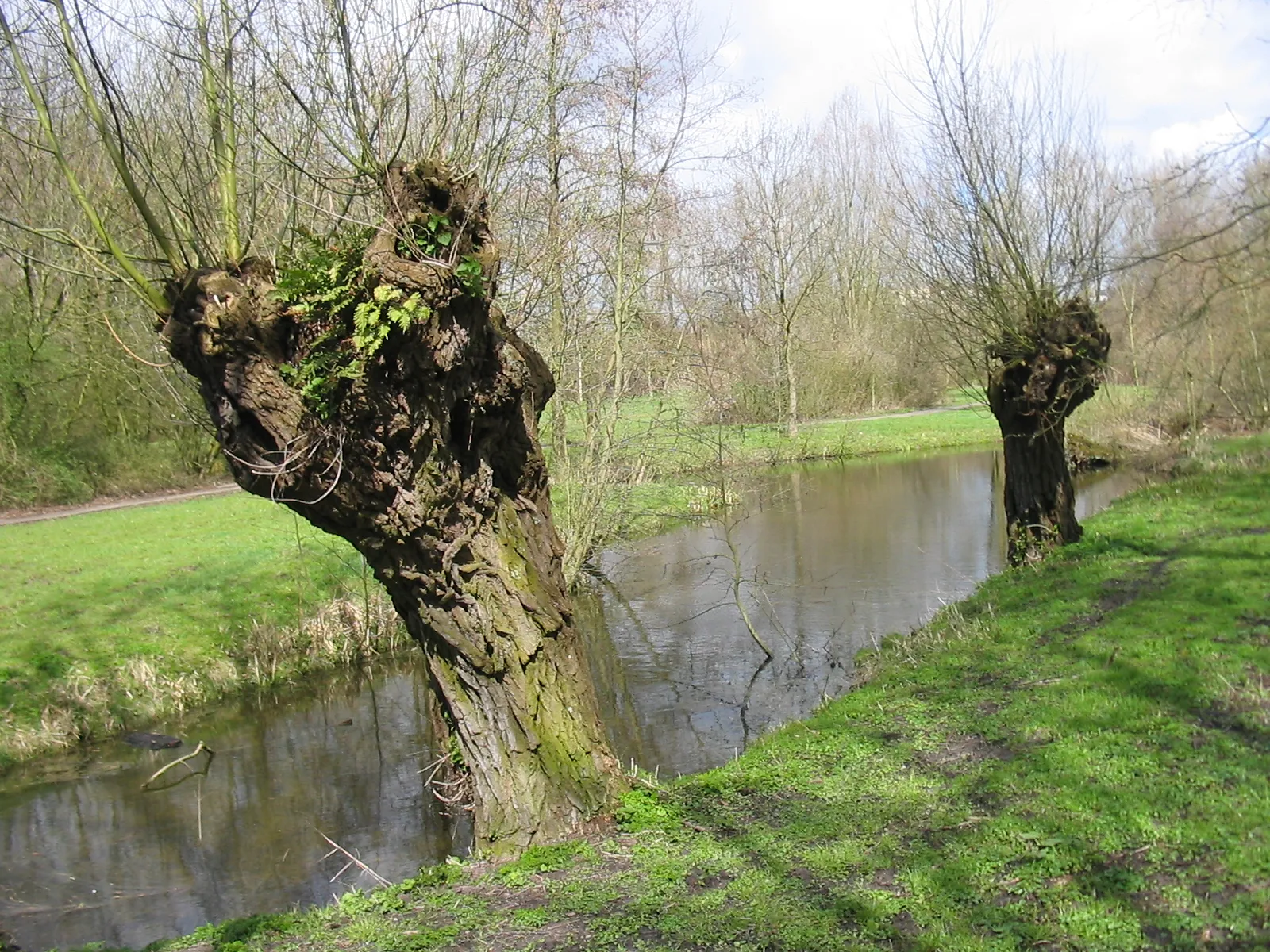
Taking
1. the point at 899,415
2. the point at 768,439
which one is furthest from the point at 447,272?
the point at 899,415

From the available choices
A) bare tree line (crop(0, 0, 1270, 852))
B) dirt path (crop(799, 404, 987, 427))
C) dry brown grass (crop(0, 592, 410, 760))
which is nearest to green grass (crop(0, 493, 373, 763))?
dry brown grass (crop(0, 592, 410, 760))

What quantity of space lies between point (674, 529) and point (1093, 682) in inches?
479

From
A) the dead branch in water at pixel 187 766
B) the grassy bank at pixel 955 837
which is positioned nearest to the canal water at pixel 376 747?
the dead branch in water at pixel 187 766

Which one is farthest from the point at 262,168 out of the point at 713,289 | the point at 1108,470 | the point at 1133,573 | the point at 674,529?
the point at 1108,470

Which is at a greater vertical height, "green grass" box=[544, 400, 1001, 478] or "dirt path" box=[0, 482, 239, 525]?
"green grass" box=[544, 400, 1001, 478]

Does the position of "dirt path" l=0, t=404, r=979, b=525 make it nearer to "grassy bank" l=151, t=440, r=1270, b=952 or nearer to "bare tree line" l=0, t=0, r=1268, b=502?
"bare tree line" l=0, t=0, r=1268, b=502

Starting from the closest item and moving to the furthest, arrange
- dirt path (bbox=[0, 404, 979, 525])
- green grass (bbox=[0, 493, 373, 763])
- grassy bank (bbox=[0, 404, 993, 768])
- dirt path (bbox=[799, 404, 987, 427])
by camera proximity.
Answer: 1. green grass (bbox=[0, 493, 373, 763])
2. grassy bank (bbox=[0, 404, 993, 768])
3. dirt path (bbox=[0, 404, 979, 525])
4. dirt path (bbox=[799, 404, 987, 427])

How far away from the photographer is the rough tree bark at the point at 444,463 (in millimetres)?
5023

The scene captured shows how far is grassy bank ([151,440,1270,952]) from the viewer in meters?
4.26

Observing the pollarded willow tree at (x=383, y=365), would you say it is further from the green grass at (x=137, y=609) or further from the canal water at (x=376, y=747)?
the green grass at (x=137, y=609)

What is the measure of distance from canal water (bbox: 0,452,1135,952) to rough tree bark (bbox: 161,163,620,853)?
7.32 ft

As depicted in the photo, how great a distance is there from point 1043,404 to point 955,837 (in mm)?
7664

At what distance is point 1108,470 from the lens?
2362 centimetres

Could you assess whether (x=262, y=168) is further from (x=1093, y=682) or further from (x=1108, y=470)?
(x=1108, y=470)
